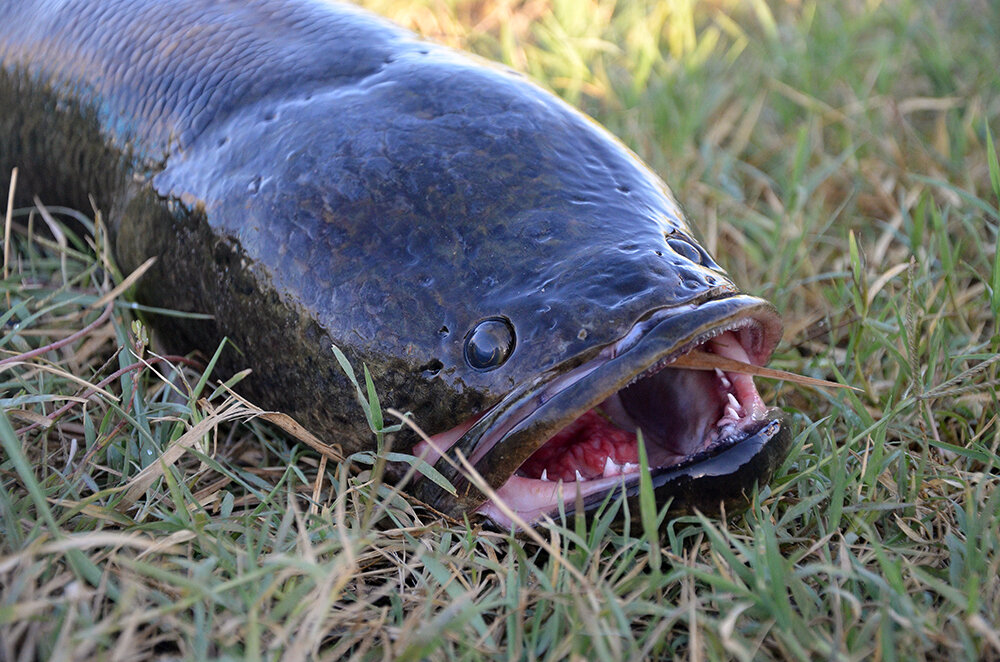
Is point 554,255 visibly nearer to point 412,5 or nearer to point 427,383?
point 427,383

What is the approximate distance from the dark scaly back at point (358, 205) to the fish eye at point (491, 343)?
0.07ft

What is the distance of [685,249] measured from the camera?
194 cm

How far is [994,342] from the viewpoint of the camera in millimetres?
2242

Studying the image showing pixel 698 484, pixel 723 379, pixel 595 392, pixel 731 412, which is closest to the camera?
pixel 595 392

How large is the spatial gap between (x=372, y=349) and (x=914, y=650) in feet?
3.79

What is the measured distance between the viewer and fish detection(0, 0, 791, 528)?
5.82ft

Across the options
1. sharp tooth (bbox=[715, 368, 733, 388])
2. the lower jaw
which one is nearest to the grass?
the lower jaw

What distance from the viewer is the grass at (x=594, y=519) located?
1549 millimetres

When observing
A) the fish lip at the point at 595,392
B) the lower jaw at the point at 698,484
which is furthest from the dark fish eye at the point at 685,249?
the lower jaw at the point at 698,484

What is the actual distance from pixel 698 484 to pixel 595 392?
30 cm

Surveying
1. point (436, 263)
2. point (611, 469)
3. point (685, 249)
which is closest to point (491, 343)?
point (436, 263)

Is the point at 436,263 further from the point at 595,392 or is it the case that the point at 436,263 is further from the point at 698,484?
the point at 698,484

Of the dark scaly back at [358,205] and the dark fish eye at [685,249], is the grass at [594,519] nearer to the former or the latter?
the dark scaly back at [358,205]

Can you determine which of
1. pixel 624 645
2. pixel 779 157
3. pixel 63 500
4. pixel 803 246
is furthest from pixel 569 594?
pixel 779 157
